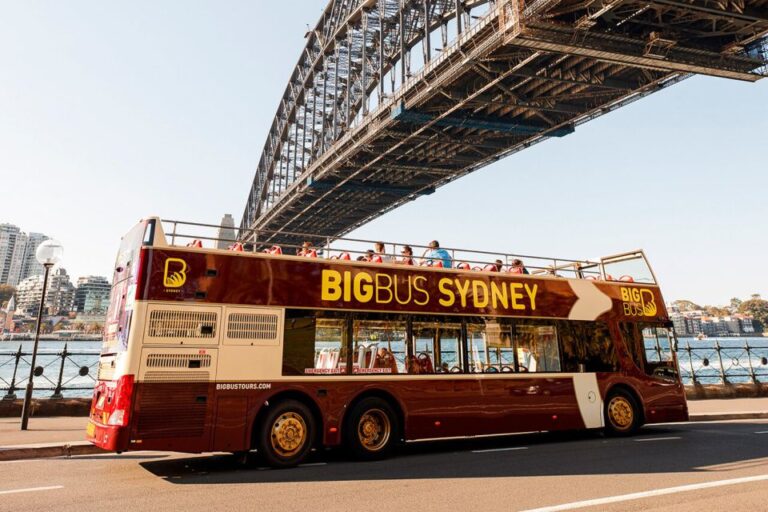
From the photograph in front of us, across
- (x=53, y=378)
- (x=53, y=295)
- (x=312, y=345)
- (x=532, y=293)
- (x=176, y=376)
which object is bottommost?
(x=176, y=376)

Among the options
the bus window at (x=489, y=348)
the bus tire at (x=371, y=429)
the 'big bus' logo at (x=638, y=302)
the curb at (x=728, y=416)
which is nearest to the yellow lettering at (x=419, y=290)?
the bus window at (x=489, y=348)

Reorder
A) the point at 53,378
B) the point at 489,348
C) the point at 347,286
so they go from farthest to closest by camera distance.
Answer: the point at 53,378 → the point at 489,348 → the point at 347,286

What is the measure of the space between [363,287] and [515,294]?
10.4 feet

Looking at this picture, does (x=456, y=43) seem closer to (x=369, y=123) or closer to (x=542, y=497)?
(x=369, y=123)

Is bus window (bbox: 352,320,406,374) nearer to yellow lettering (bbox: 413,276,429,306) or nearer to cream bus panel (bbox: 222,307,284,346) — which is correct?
yellow lettering (bbox: 413,276,429,306)

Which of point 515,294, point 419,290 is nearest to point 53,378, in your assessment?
point 419,290

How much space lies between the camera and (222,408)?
7430 mm

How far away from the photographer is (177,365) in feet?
23.9

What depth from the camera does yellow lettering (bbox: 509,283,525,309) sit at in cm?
1008

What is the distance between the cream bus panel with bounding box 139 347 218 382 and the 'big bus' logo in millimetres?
8595

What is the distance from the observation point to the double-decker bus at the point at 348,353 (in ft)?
23.8

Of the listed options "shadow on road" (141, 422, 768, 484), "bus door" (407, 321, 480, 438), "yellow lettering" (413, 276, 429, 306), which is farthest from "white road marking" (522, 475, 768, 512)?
"yellow lettering" (413, 276, 429, 306)

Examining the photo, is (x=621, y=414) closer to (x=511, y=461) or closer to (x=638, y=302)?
(x=638, y=302)

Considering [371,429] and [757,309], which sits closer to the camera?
[371,429]
